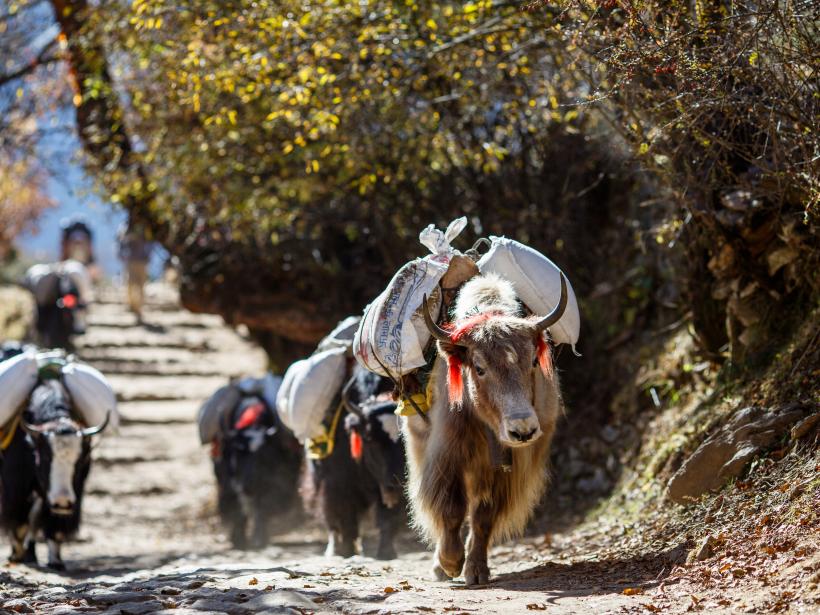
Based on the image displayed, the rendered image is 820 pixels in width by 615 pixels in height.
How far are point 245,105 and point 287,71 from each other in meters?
1.47

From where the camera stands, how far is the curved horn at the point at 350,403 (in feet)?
22.5

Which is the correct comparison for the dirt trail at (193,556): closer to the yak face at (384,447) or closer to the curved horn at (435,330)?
the yak face at (384,447)

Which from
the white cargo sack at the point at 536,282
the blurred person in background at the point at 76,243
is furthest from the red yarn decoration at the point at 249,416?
the blurred person in background at the point at 76,243

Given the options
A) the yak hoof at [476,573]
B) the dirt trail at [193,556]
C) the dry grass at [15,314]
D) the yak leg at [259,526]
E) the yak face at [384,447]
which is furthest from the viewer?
the dry grass at [15,314]

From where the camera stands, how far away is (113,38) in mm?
9633

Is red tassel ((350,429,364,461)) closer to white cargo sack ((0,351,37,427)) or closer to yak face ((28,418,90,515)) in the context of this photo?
yak face ((28,418,90,515))

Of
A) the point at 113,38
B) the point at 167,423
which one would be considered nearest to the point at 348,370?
the point at 113,38

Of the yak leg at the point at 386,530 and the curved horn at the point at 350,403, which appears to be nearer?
the curved horn at the point at 350,403

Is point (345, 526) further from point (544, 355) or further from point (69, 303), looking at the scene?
point (69, 303)

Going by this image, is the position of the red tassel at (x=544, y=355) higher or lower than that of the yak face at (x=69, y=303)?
lower

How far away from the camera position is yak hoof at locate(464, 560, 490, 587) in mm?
5102

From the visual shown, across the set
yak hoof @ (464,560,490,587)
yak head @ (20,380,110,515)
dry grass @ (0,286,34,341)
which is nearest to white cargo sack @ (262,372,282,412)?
yak head @ (20,380,110,515)

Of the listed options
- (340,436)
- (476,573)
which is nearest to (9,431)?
(340,436)

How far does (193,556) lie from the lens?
28.8 ft
